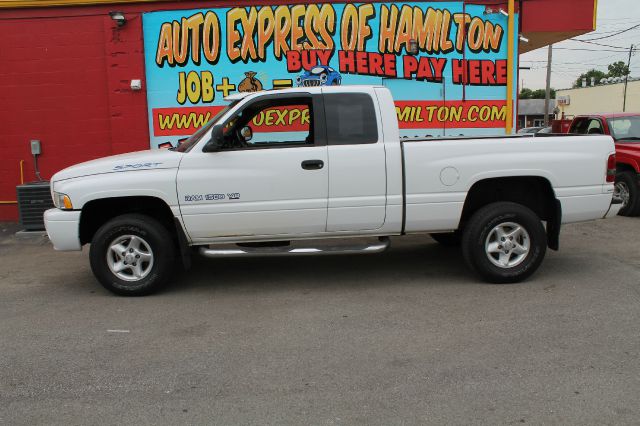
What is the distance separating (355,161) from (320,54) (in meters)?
5.08

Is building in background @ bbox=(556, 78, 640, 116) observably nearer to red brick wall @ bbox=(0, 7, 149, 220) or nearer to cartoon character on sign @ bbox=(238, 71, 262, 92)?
cartoon character on sign @ bbox=(238, 71, 262, 92)

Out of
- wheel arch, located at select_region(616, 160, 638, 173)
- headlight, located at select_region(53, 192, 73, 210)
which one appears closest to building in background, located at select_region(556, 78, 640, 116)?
wheel arch, located at select_region(616, 160, 638, 173)

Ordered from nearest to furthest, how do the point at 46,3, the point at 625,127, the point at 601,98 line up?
1. the point at 46,3
2. the point at 625,127
3. the point at 601,98

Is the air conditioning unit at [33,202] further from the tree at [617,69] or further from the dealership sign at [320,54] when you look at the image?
the tree at [617,69]

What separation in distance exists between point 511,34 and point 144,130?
6796 millimetres

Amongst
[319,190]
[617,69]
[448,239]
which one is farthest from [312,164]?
[617,69]

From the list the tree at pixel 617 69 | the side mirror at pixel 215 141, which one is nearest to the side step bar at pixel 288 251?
the side mirror at pixel 215 141

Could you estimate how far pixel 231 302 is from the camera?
5535mm

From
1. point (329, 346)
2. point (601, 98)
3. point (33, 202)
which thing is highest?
point (601, 98)

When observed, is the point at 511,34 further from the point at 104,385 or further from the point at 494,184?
the point at 104,385

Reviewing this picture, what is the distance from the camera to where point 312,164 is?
5.52 metres

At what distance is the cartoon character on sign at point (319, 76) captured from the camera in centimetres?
1008

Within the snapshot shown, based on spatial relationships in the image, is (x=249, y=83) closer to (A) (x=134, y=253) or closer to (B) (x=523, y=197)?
(A) (x=134, y=253)

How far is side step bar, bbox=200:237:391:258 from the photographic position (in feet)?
18.3
